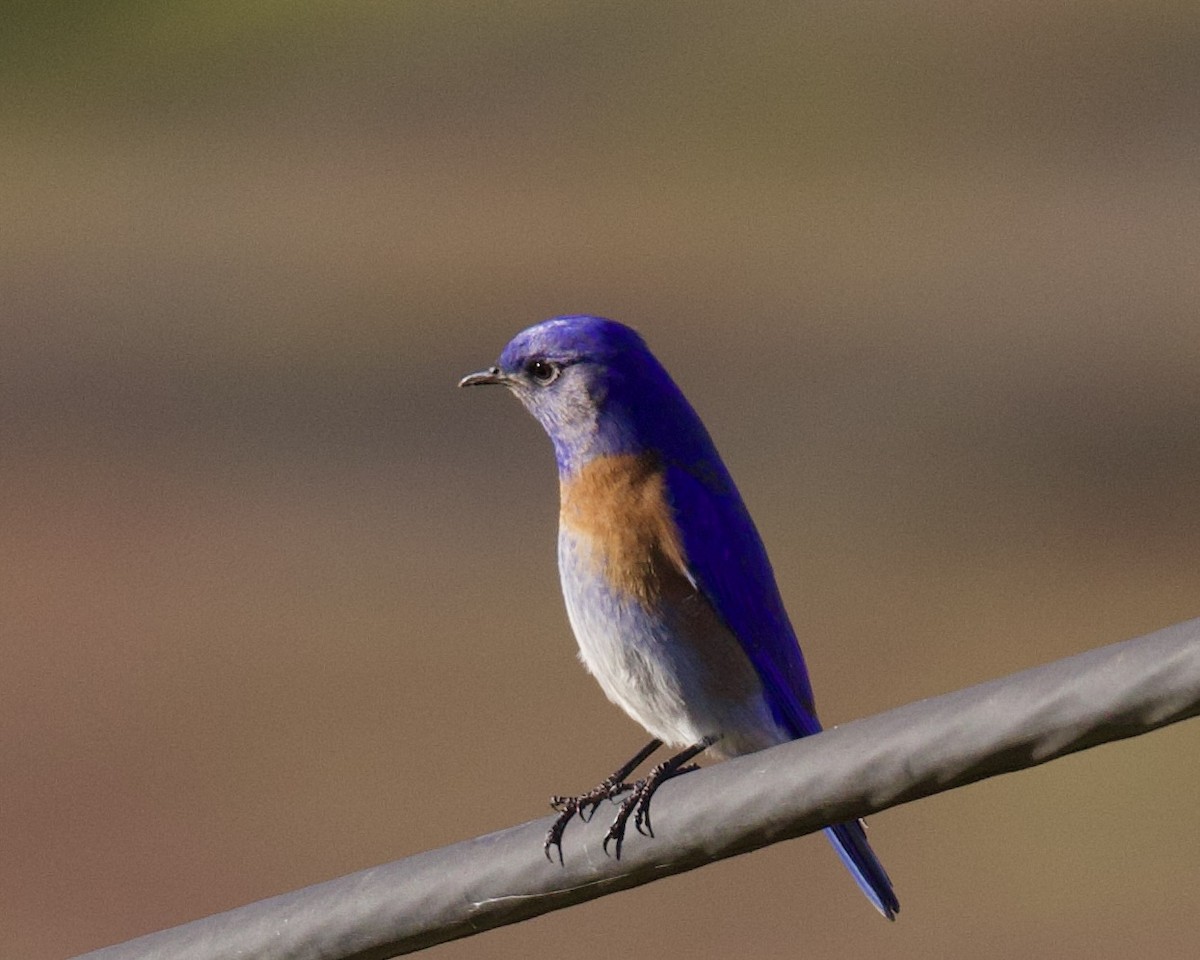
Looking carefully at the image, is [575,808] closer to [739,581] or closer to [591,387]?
[739,581]

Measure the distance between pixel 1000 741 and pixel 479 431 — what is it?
1910 centimetres

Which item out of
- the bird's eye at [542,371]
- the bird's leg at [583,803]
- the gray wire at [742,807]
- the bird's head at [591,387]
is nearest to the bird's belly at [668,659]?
the bird's leg at [583,803]

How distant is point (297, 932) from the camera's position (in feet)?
8.50

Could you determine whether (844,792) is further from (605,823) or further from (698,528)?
(698,528)

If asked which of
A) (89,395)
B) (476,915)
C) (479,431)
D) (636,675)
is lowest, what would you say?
(476,915)

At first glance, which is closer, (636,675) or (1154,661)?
(1154,661)

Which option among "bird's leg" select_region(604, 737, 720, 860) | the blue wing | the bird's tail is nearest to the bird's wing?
the blue wing

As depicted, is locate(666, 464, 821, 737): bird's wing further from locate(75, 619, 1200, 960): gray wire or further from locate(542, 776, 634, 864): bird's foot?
locate(75, 619, 1200, 960): gray wire

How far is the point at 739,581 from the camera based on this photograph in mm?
4266

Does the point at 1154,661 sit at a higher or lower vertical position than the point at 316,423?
lower

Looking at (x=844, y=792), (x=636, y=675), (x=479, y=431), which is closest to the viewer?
(x=844, y=792)

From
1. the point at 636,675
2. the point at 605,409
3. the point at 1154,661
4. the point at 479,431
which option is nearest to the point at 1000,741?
the point at 1154,661

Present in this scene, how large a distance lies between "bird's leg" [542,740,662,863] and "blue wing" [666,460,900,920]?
354 millimetres

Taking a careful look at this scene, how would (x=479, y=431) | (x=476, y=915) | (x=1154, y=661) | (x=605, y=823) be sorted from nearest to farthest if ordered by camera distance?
(x=1154, y=661), (x=476, y=915), (x=605, y=823), (x=479, y=431)
